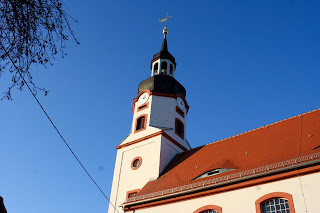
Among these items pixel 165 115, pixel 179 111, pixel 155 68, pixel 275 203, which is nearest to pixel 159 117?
pixel 165 115

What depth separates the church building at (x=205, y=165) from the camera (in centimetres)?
1068

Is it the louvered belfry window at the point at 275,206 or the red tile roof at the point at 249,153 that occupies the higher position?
the red tile roof at the point at 249,153

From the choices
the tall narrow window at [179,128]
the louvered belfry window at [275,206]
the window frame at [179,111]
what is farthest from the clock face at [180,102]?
the louvered belfry window at [275,206]

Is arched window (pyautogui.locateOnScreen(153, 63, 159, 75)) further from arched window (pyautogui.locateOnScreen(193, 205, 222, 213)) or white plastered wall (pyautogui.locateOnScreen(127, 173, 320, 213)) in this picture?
arched window (pyautogui.locateOnScreen(193, 205, 222, 213))

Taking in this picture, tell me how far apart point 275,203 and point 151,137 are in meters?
9.31

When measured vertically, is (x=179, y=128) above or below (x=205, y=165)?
above

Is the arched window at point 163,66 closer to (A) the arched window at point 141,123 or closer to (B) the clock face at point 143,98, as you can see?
(B) the clock face at point 143,98

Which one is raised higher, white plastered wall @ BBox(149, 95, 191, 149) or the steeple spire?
the steeple spire

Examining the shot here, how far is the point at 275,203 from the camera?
10.6m

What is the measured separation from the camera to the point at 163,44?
26344 millimetres

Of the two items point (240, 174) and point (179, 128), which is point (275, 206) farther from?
point (179, 128)

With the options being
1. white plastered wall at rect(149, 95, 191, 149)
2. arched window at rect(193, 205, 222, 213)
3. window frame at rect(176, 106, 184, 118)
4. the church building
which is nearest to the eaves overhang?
the church building

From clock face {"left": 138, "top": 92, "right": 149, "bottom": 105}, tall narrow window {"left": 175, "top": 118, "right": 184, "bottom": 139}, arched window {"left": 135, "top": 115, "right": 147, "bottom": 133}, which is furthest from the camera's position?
clock face {"left": 138, "top": 92, "right": 149, "bottom": 105}

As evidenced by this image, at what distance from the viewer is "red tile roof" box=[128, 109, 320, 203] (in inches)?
475
